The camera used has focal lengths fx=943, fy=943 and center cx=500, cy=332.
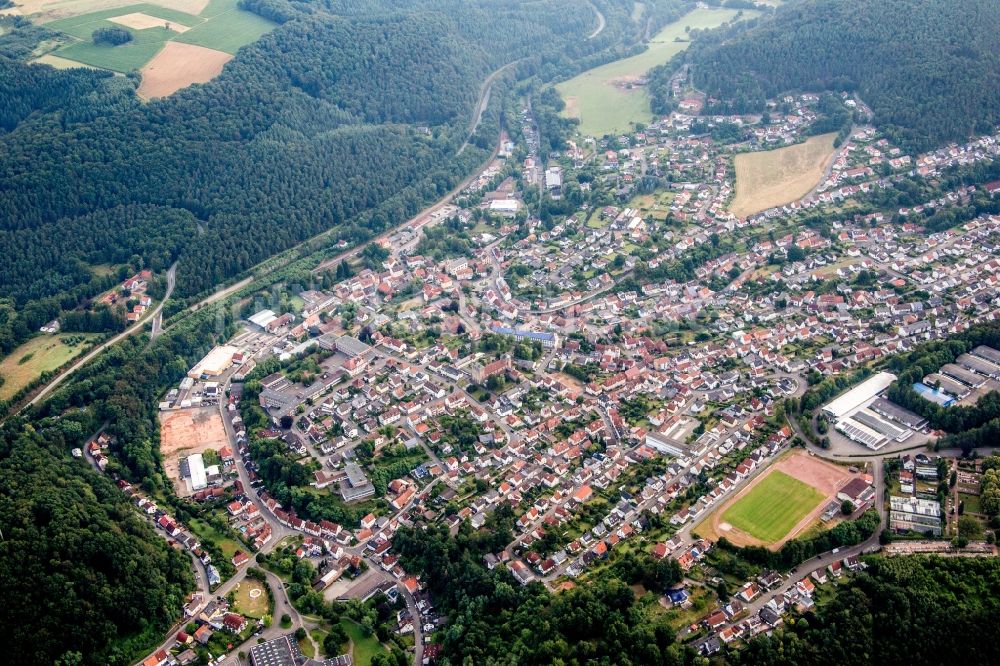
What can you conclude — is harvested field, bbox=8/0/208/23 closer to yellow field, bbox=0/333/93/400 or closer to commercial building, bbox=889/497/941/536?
yellow field, bbox=0/333/93/400

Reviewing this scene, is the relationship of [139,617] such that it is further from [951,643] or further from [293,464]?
[951,643]

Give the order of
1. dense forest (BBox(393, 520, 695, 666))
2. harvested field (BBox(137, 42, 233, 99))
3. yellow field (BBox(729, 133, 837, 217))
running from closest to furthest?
dense forest (BBox(393, 520, 695, 666)) < yellow field (BBox(729, 133, 837, 217)) < harvested field (BBox(137, 42, 233, 99))

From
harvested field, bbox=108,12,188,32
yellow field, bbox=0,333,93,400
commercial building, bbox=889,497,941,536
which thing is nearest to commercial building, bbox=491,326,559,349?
commercial building, bbox=889,497,941,536

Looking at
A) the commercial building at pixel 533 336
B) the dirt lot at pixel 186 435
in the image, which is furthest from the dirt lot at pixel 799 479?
the dirt lot at pixel 186 435

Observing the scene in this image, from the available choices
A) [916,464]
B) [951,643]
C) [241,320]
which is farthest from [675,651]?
[241,320]

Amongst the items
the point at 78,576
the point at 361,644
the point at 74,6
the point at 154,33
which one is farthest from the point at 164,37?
the point at 361,644

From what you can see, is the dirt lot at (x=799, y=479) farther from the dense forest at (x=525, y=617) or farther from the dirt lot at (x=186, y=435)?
the dirt lot at (x=186, y=435)
